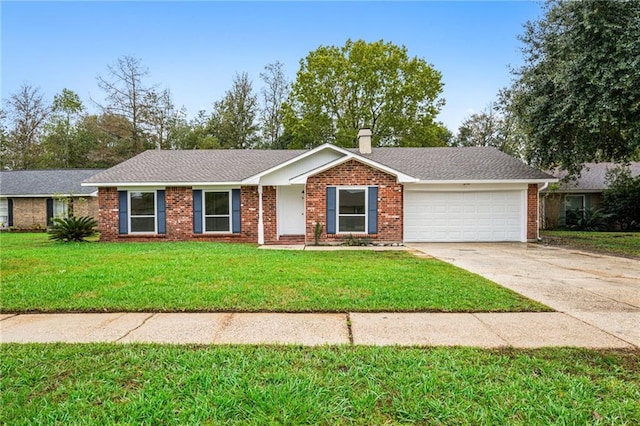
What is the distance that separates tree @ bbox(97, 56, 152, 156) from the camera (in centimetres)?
2878

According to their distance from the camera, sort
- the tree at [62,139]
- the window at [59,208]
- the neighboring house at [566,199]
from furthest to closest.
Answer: the tree at [62,139] → the neighboring house at [566,199] → the window at [59,208]

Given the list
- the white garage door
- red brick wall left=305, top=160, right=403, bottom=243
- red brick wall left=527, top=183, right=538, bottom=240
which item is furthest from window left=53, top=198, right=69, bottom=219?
red brick wall left=527, top=183, right=538, bottom=240

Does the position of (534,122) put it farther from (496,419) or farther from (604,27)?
(496,419)

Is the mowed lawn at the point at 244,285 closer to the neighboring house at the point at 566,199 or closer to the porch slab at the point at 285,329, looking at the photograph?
the porch slab at the point at 285,329

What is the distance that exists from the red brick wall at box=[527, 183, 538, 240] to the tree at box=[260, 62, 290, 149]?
21782 mm

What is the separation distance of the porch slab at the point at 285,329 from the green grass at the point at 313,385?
249 mm

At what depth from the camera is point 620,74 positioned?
10.3 metres

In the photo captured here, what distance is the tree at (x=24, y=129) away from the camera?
1288 inches

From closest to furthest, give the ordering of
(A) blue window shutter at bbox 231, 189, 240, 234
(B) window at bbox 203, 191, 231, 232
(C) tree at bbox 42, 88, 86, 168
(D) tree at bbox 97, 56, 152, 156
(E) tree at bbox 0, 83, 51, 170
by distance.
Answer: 1. (A) blue window shutter at bbox 231, 189, 240, 234
2. (B) window at bbox 203, 191, 231, 232
3. (D) tree at bbox 97, 56, 152, 156
4. (C) tree at bbox 42, 88, 86, 168
5. (E) tree at bbox 0, 83, 51, 170

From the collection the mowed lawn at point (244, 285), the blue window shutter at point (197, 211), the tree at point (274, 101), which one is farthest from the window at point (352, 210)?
the tree at point (274, 101)

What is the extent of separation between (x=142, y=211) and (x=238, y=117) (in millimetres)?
19759

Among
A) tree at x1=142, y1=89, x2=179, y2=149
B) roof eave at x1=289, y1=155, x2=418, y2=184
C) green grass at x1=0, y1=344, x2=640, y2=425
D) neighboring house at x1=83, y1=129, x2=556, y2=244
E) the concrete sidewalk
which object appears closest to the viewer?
green grass at x1=0, y1=344, x2=640, y2=425

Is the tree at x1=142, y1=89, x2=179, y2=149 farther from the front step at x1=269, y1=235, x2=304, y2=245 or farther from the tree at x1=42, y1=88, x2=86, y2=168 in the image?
the front step at x1=269, y1=235, x2=304, y2=245

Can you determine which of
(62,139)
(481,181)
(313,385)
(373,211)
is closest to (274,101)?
(62,139)
